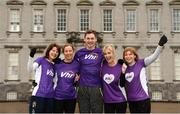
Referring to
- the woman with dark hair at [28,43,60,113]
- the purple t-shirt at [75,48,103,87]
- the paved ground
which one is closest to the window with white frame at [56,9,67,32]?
the paved ground

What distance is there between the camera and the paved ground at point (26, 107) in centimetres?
1255

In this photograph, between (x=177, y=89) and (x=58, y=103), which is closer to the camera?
(x=58, y=103)

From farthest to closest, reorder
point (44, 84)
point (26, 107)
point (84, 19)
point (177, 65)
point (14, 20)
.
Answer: point (84, 19)
point (14, 20)
point (177, 65)
point (26, 107)
point (44, 84)

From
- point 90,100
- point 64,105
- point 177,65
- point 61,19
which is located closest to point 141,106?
point 90,100

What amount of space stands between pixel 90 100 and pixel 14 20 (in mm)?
26195

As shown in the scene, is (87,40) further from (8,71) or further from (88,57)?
(8,71)

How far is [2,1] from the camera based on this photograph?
109 feet

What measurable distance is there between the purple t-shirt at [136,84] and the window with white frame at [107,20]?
2537 centimetres

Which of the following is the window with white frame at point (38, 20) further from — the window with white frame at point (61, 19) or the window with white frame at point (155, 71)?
the window with white frame at point (155, 71)

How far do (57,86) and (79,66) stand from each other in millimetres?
571

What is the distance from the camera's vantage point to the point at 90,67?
26.9 ft

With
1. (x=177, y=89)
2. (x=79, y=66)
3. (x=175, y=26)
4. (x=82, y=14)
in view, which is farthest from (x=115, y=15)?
(x=79, y=66)

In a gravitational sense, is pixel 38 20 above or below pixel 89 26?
above

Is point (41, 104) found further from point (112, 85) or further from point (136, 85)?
point (136, 85)
